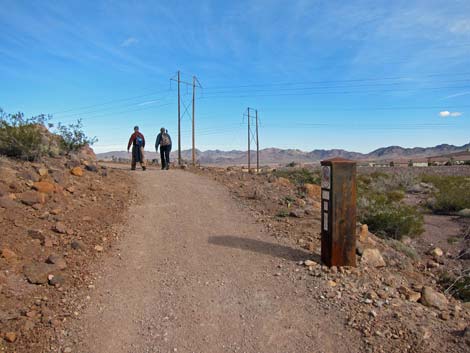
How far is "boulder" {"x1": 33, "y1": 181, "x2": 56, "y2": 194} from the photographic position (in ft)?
28.2

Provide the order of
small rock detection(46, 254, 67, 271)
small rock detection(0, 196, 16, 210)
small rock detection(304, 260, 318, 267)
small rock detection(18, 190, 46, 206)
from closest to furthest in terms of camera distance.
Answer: small rock detection(46, 254, 67, 271) → small rock detection(304, 260, 318, 267) → small rock detection(0, 196, 16, 210) → small rock detection(18, 190, 46, 206)

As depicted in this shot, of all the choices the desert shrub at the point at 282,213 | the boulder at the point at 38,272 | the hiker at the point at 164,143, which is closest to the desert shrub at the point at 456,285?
the desert shrub at the point at 282,213

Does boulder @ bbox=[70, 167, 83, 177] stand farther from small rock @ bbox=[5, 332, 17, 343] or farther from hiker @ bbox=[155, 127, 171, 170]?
small rock @ bbox=[5, 332, 17, 343]

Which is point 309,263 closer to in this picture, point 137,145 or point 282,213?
point 282,213

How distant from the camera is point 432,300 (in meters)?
5.61

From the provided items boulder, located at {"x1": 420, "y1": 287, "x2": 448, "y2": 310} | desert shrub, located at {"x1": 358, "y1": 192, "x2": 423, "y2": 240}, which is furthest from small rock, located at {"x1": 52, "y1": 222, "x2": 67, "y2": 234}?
desert shrub, located at {"x1": 358, "y1": 192, "x2": 423, "y2": 240}

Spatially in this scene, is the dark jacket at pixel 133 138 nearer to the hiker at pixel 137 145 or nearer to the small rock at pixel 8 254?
the hiker at pixel 137 145

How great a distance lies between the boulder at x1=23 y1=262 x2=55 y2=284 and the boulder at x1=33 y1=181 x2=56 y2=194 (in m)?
2.98

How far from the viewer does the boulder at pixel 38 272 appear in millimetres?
5695

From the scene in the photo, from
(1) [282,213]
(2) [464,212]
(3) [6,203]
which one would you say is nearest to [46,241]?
(3) [6,203]

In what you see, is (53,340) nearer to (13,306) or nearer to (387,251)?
(13,306)

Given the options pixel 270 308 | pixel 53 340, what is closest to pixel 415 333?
pixel 270 308

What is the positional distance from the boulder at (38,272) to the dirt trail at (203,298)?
0.77 m

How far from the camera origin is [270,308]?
5.28 m
